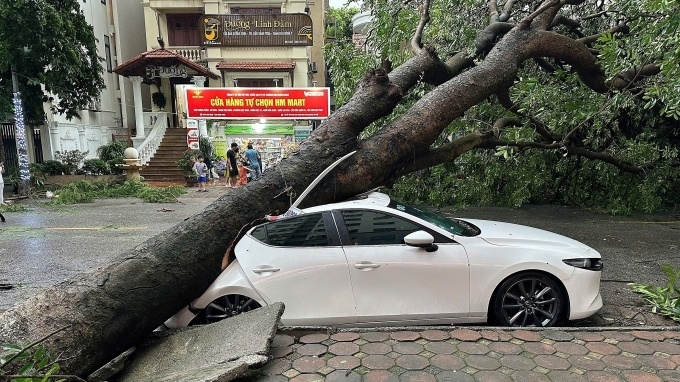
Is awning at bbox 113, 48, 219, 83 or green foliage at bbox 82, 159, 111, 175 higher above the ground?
awning at bbox 113, 48, 219, 83

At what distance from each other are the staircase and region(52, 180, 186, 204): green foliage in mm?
2131

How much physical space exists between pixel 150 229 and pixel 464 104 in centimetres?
658

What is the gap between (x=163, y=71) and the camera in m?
19.2

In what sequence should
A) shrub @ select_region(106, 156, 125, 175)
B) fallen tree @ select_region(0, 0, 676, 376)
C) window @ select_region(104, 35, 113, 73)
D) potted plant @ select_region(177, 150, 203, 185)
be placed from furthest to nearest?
window @ select_region(104, 35, 113, 73), shrub @ select_region(106, 156, 125, 175), potted plant @ select_region(177, 150, 203, 185), fallen tree @ select_region(0, 0, 676, 376)

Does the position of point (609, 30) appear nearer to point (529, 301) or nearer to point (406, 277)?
point (529, 301)

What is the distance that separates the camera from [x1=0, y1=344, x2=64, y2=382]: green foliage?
2758 millimetres

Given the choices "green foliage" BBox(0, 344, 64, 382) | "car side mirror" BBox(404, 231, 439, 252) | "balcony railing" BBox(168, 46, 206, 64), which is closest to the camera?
"green foliage" BBox(0, 344, 64, 382)

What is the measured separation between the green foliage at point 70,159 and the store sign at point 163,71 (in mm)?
4745

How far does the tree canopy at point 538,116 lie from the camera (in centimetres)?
748

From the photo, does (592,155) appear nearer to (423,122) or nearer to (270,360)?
(423,122)

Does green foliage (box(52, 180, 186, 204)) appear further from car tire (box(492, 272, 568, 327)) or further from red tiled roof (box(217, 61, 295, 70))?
car tire (box(492, 272, 568, 327))

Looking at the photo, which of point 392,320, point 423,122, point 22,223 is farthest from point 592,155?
point 22,223


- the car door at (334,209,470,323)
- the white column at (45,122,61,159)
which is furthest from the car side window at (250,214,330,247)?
the white column at (45,122,61,159)

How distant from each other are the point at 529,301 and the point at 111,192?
13.4 m
